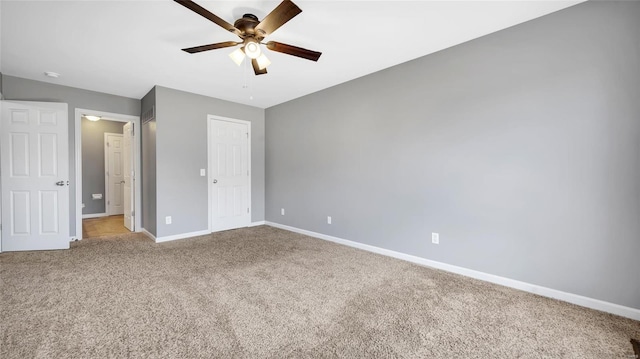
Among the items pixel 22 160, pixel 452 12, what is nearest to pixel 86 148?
pixel 22 160

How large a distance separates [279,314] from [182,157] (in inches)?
133

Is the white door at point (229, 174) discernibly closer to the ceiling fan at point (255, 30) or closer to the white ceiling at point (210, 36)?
the white ceiling at point (210, 36)

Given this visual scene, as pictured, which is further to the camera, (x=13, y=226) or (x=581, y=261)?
(x=13, y=226)

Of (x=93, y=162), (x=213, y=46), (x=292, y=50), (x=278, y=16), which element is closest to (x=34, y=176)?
(x=93, y=162)

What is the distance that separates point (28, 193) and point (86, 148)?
291cm

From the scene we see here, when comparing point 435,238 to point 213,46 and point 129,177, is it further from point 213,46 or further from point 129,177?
point 129,177

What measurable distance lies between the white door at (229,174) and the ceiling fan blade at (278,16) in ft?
9.85

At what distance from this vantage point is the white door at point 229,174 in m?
4.79

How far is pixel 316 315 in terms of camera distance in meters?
2.04

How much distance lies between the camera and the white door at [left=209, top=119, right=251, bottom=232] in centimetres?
479

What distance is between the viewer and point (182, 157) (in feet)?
14.3

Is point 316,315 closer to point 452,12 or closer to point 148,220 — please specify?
point 452,12

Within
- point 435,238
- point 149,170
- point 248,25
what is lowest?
point 435,238

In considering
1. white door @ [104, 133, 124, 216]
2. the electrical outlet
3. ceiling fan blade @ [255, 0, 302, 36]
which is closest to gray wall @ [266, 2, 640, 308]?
Result: the electrical outlet
